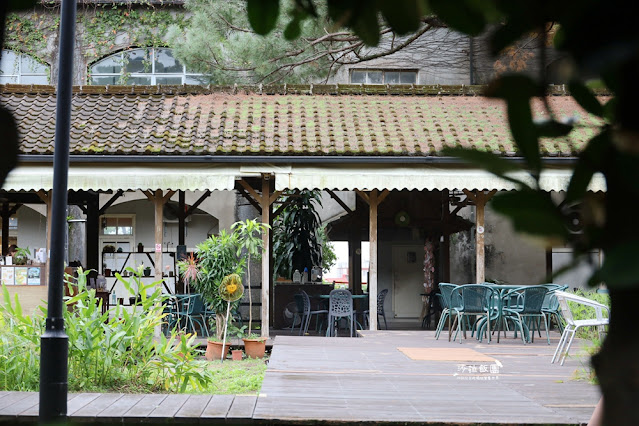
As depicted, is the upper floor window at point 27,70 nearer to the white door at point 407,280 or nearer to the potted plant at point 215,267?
the white door at point 407,280

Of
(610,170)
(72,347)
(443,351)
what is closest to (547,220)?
(610,170)

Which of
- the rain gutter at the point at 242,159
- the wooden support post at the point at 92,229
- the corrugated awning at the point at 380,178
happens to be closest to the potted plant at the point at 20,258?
the rain gutter at the point at 242,159

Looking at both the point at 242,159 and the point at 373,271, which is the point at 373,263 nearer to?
the point at 373,271

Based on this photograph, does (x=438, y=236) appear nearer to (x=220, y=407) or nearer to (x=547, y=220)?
(x=220, y=407)

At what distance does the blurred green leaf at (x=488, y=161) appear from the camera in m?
0.53

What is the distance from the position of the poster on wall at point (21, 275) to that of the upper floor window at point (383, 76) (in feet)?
33.5

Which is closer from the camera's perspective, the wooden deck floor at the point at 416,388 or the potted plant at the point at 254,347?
the wooden deck floor at the point at 416,388

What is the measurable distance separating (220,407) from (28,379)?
6.57 ft

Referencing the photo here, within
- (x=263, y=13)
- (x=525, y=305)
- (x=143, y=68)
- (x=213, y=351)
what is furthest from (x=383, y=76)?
(x=263, y=13)

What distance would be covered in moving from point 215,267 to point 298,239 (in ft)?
13.3

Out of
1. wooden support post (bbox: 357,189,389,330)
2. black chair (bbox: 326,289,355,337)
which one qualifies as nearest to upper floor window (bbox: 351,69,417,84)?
wooden support post (bbox: 357,189,389,330)

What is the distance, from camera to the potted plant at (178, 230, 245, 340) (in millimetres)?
9359

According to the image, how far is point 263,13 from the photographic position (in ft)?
2.45

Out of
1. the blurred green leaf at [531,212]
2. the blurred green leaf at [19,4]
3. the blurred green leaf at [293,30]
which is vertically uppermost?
the blurred green leaf at [293,30]
